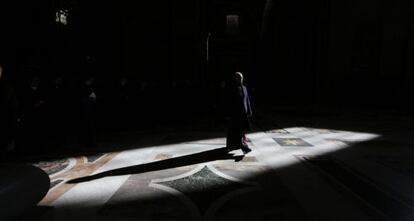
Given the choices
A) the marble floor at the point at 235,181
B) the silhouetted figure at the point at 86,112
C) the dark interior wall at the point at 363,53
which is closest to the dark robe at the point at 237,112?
the marble floor at the point at 235,181

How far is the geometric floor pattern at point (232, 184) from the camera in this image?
3941mm

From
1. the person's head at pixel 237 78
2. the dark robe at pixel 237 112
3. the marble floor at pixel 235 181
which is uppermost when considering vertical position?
the person's head at pixel 237 78

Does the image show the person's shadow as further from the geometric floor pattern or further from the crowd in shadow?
the crowd in shadow

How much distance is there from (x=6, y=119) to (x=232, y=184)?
3193mm

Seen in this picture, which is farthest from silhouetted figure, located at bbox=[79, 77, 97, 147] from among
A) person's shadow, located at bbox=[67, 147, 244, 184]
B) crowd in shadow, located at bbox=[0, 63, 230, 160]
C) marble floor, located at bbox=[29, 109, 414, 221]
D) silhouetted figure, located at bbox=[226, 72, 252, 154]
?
silhouetted figure, located at bbox=[226, 72, 252, 154]

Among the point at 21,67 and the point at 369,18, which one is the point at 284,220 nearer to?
the point at 21,67

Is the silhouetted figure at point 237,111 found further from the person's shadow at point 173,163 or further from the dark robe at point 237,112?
the person's shadow at point 173,163

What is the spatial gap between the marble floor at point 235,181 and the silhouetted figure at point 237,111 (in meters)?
0.28

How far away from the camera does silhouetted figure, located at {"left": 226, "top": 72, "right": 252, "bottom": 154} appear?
22.1 ft

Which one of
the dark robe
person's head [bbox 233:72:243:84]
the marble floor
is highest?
person's head [bbox 233:72:243:84]

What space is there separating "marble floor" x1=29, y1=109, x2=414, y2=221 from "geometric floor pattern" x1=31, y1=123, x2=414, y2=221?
0.04 ft

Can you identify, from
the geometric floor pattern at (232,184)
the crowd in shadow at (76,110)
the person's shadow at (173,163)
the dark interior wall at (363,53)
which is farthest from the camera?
the dark interior wall at (363,53)

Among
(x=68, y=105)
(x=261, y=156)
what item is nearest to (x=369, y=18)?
(x=261, y=156)

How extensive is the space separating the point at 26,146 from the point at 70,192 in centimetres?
323
